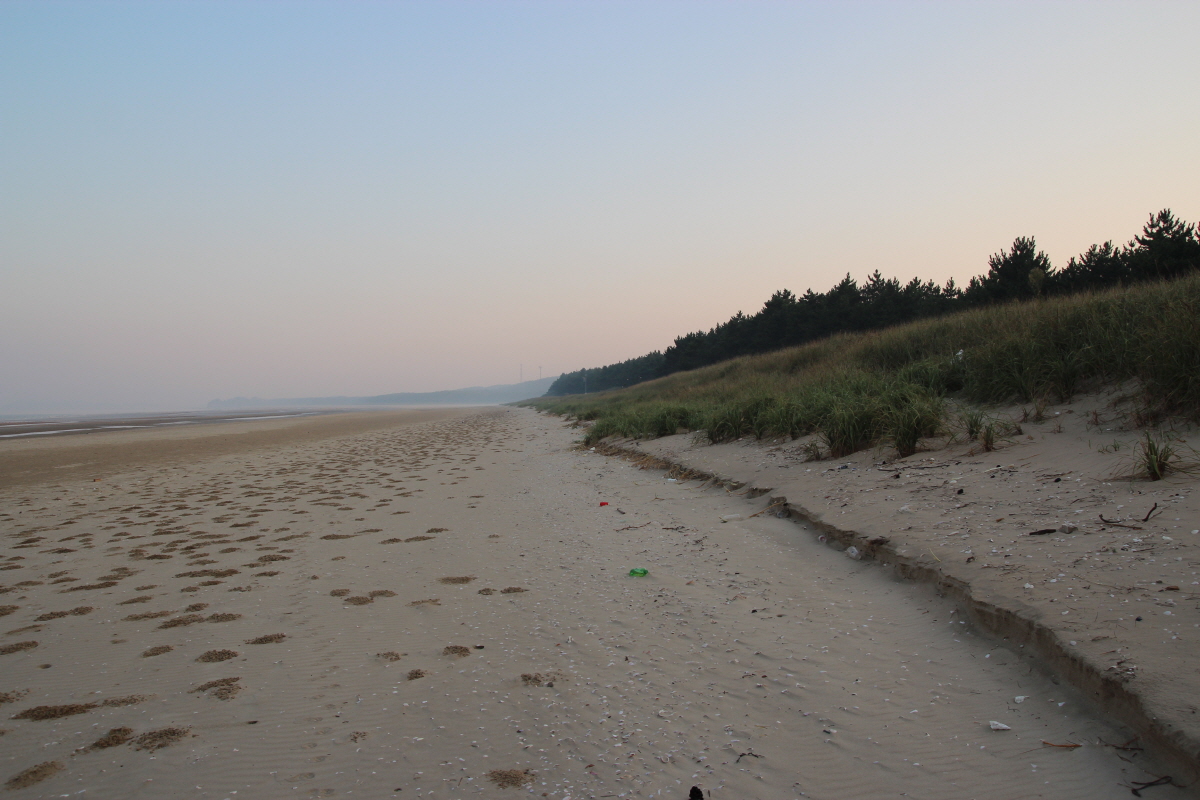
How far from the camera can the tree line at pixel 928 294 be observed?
2597cm

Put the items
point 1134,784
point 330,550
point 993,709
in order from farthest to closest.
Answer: point 330,550 < point 993,709 < point 1134,784

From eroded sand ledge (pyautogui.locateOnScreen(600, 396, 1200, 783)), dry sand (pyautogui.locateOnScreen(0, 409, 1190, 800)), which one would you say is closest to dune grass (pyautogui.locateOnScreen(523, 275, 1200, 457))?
eroded sand ledge (pyautogui.locateOnScreen(600, 396, 1200, 783))

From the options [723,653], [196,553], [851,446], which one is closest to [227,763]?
[723,653]

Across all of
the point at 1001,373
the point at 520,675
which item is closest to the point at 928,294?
the point at 1001,373

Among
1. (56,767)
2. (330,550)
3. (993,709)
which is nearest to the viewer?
(56,767)

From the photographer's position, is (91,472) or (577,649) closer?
(577,649)

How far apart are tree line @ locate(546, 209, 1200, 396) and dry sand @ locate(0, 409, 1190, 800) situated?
10.8 meters

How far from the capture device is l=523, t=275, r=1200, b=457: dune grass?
5453 mm

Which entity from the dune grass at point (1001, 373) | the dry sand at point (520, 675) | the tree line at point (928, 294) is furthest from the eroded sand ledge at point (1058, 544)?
the tree line at point (928, 294)

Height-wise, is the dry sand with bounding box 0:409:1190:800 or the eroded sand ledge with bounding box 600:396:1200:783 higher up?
the eroded sand ledge with bounding box 600:396:1200:783

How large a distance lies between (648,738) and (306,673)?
1.85 metres

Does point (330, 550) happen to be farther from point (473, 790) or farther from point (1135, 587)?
point (1135, 587)

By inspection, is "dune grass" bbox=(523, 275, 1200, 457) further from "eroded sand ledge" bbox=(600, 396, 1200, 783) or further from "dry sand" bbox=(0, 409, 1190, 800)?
"dry sand" bbox=(0, 409, 1190, 800)

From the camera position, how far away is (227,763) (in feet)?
7.61
